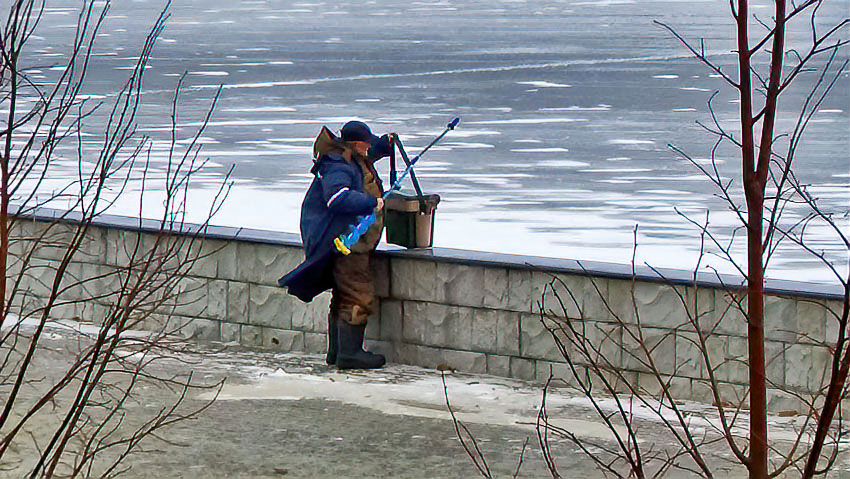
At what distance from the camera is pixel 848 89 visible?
28500 mm

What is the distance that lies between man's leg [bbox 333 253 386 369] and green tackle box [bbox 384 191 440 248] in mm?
Answer: 388

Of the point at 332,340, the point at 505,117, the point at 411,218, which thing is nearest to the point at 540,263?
the point at 411,218

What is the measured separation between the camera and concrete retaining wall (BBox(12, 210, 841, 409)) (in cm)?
753

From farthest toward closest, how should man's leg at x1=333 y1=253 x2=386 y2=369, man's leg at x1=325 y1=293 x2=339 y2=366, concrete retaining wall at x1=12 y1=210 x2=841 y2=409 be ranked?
1. man's leg at x1=325 y1=293 x2=339 y2=366
2. man's leg at x1=333 y1=253 x2=386 y2=369
3. concrete retaining wall at x1=12 y1=210 x2=841 y2=409

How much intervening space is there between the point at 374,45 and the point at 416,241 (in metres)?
35.5

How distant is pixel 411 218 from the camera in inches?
353

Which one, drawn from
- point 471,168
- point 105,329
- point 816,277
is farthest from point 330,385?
point 471,168

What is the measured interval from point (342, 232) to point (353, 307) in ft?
1.53

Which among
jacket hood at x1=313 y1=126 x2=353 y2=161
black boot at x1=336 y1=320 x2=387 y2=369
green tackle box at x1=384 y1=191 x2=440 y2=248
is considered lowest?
black boot at x1=336 y1=320 x2=387 y2=369

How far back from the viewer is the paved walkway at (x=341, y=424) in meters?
6.41

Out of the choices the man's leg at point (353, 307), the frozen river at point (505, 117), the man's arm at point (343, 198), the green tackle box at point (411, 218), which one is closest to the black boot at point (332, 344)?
the man's leg at point (353, 307)

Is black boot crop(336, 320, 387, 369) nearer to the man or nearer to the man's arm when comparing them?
the man

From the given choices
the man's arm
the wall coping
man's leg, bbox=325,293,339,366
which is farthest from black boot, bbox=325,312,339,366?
the man's arm

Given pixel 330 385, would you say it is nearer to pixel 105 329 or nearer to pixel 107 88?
pixel 105 329
